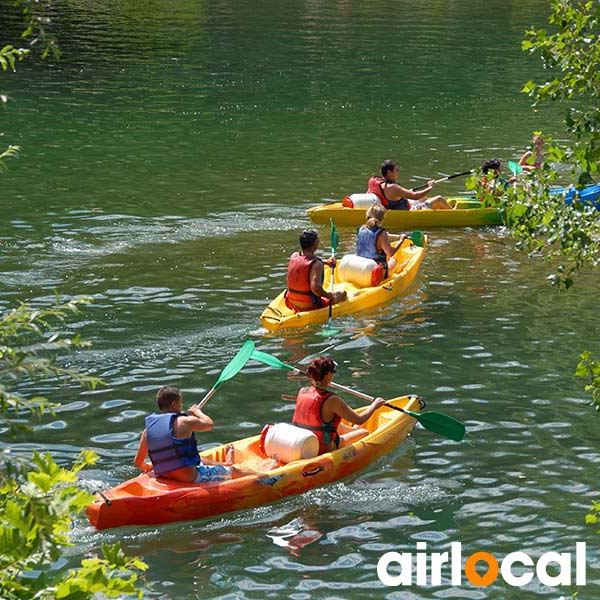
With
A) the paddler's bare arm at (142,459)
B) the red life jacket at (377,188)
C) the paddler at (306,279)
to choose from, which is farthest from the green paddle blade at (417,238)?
the paddler's bare arm at (142,459)

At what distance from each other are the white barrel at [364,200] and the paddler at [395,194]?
129 millimetres

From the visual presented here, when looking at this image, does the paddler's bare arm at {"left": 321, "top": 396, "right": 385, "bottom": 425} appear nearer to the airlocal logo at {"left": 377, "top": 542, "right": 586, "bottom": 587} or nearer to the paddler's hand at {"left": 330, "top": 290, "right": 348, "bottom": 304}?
the airlocal logo at {"left": 377, "top": 542, "right": 586, "bottom": 587}

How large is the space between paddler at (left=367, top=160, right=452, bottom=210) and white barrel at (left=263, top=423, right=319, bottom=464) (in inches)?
397

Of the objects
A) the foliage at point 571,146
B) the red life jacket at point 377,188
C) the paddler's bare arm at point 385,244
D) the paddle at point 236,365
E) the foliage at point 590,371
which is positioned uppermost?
the foliage at point 571,146

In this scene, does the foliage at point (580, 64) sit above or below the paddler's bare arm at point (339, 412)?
above

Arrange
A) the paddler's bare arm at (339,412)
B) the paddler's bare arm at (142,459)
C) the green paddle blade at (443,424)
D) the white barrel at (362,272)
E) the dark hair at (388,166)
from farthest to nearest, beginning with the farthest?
1. the dark hair at (388,166)
2. the white barrel at (362,272)
3. the green paddle blade at (443,424)
4. the paddler's bare arm at (339,412)
5. the paddler's bare arm at (142,459)

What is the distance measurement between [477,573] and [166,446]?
301 cm

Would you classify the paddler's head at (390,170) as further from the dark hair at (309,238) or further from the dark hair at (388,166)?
the dark hair at (309,238)

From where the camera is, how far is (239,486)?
11.0m

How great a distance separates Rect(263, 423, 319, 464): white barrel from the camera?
456 inches

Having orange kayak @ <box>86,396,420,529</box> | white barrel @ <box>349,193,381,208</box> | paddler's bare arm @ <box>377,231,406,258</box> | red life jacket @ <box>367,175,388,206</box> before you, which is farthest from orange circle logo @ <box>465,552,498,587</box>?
red life jacket @ <box>367,175,388,206</box>

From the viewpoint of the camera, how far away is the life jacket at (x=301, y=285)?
625 inches

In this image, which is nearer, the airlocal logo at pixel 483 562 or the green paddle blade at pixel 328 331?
the airlocal logo at pixel 483 562

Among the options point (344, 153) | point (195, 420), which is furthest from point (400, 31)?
point (195, 420)
